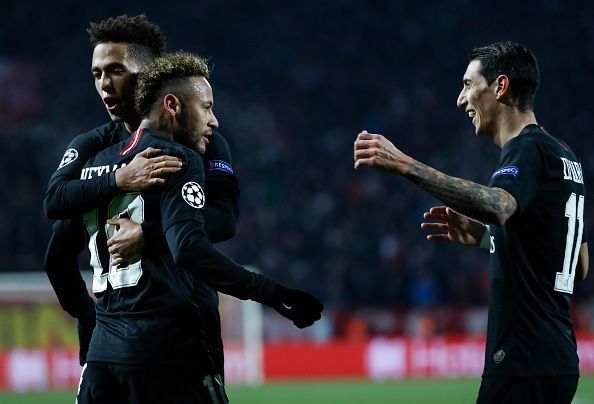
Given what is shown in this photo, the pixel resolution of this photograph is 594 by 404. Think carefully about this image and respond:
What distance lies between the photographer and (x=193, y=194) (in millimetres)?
3646

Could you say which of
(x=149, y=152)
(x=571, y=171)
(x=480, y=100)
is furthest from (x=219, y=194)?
(x=571, y=171)

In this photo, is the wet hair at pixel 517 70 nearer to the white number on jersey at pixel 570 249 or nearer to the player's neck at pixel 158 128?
the white number on jersey at pixel 570 249

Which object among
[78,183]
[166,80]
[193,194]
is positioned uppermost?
[166,80]

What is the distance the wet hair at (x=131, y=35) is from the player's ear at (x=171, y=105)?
0.73m

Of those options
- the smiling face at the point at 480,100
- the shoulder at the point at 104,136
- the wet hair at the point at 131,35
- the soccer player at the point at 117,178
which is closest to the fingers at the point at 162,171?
the soccer player at the point at 117,178

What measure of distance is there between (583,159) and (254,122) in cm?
699

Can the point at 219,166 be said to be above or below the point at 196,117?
below

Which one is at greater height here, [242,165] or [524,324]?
[242,165]

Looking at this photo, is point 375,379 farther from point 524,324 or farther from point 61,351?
point 524,324

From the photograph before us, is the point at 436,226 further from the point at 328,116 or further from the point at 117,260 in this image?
the point at 328,116

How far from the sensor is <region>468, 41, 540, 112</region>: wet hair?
414cm

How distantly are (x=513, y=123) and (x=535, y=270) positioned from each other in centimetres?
62

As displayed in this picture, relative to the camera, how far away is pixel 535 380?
3.86m

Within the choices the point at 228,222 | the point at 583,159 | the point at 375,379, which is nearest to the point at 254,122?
the point at 583,159
